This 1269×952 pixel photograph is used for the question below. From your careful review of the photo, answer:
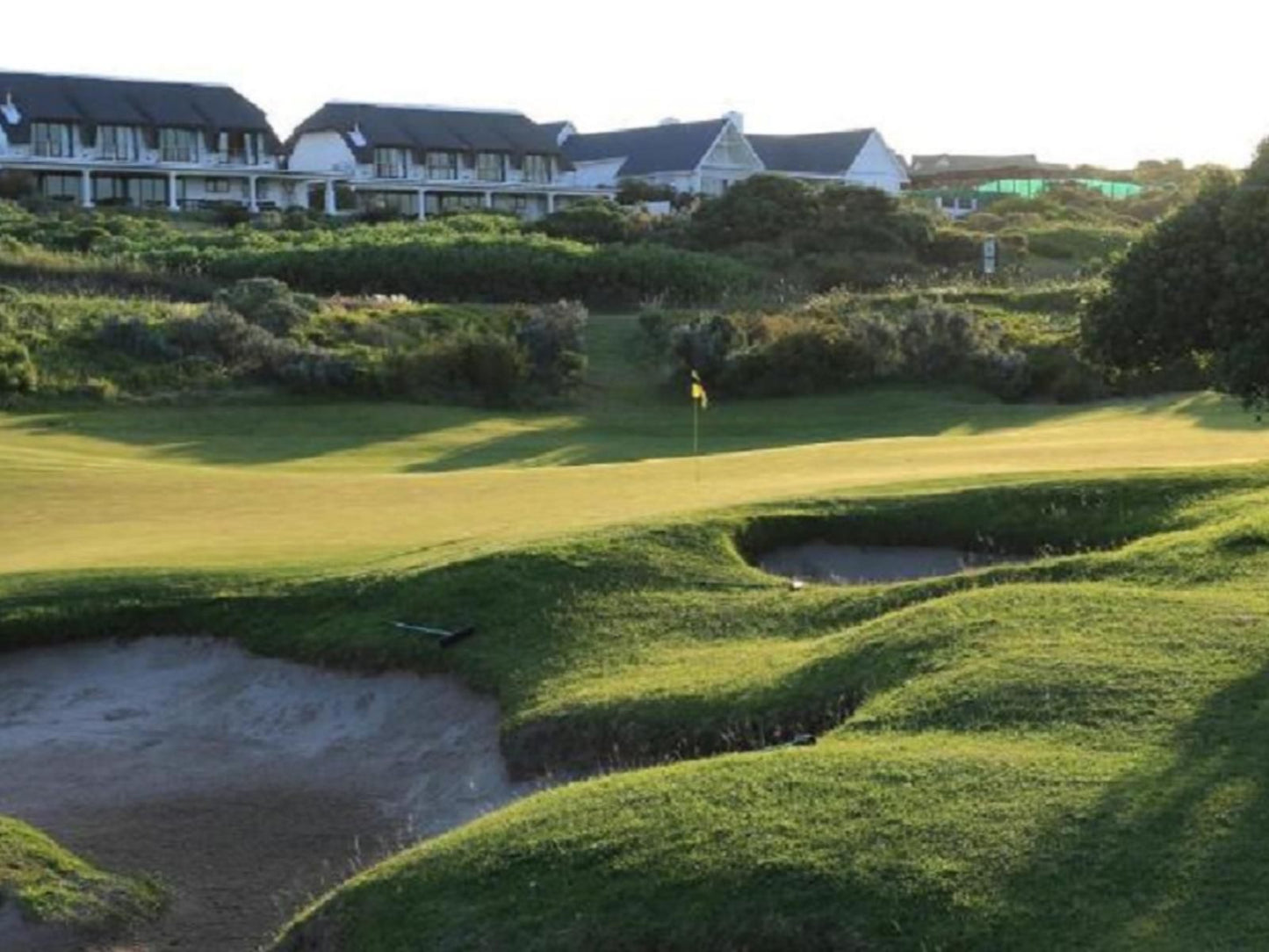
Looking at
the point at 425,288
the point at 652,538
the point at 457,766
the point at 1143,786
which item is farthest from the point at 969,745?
the point at 425,288

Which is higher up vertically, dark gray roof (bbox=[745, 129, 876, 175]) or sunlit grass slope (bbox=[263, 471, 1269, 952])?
dark gray roof (bbox=[745, 129, 876, 175])

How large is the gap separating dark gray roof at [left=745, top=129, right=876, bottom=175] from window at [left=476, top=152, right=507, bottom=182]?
1897 cm

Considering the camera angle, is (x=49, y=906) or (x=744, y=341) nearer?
(x=49, y=906)

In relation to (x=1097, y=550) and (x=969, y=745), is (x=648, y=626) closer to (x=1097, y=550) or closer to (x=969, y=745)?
(x=1097, y=550)

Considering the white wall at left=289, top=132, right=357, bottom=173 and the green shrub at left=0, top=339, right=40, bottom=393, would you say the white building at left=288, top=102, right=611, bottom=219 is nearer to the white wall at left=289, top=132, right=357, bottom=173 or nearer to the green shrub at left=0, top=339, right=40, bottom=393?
the white wall at left=289, top=132, right=357, bottom=173

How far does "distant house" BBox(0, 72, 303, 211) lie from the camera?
90.0m

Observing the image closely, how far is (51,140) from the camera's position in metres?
90.2

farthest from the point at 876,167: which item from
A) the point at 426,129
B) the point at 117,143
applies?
the point at 117,143

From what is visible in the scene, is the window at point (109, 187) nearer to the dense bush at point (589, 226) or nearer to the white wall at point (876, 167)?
the dense bush at point (589, 226)

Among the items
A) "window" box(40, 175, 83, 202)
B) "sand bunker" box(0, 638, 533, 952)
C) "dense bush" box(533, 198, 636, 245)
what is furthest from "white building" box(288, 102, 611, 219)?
"sand bunker" box(0, 638, 533, 952)

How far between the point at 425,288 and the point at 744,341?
14256 millimetres

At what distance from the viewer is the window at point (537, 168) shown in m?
104

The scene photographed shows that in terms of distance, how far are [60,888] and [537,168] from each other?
95267mm

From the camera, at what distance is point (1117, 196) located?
110 m
